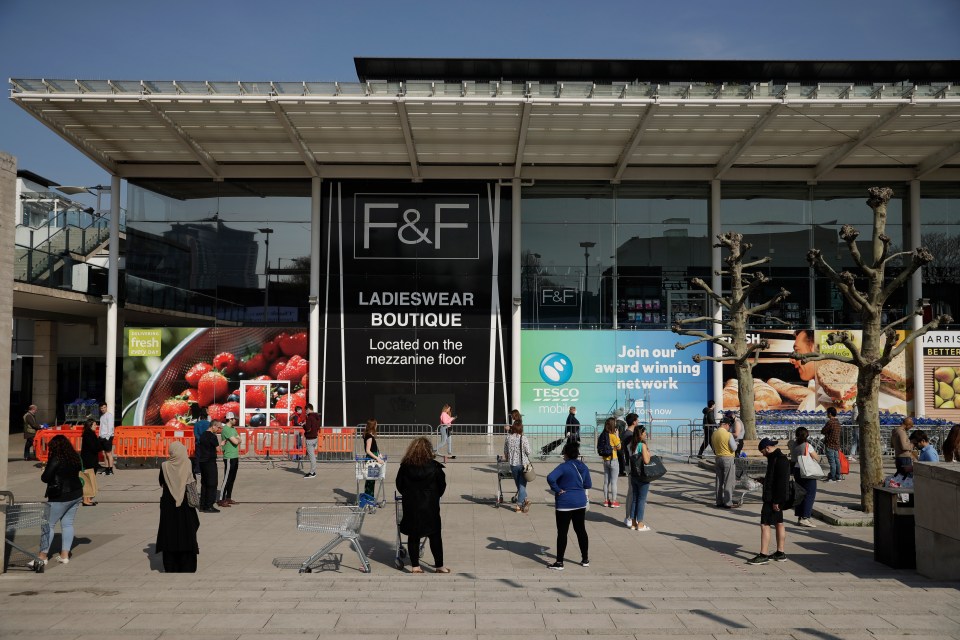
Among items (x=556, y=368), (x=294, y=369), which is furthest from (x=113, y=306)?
(x=556, y=368)

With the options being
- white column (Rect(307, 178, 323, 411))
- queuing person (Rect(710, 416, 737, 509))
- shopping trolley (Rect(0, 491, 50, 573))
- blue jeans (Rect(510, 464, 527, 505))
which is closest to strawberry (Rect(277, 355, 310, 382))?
white column (Rect(307, 178, 323, 411))

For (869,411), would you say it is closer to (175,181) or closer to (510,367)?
(510,367)

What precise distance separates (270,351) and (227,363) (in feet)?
4.74

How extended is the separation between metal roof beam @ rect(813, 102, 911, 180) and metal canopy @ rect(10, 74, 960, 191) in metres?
0.06

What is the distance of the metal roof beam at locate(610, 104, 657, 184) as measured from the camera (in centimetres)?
2258

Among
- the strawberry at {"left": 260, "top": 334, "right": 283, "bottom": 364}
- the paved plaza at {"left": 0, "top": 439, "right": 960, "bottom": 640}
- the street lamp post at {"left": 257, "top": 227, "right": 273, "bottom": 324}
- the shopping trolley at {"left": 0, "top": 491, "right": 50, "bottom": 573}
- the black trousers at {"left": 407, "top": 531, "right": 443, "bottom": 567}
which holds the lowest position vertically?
the paved plaza at {"left": 0, "top": 439, "right": 960, "bottom": 640}

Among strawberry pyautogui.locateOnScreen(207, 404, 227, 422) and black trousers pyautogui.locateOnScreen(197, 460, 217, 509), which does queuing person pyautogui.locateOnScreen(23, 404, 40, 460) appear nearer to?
strawberry pyautogui.locateOnScreen(207, 404, 227, 422)

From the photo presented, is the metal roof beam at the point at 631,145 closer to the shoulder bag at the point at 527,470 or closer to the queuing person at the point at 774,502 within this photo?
the shoulder bag at the point at 527,470

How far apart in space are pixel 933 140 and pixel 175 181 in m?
24.8

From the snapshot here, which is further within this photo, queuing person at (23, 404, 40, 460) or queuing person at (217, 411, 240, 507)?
queuing person at (23, 404, 40, 460)

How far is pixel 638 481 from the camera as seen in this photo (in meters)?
11.8

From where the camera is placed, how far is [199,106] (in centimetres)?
2234

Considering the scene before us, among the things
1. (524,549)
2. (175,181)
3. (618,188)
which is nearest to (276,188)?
(175,181)

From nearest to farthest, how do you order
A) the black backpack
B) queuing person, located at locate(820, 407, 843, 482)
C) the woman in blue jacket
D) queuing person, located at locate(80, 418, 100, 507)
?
the woman in blue jacket → queuing person, located at locate(80, 418, 100, 507) → the black backpack → queuing person, located at locate(820, 407, 843, 482)
